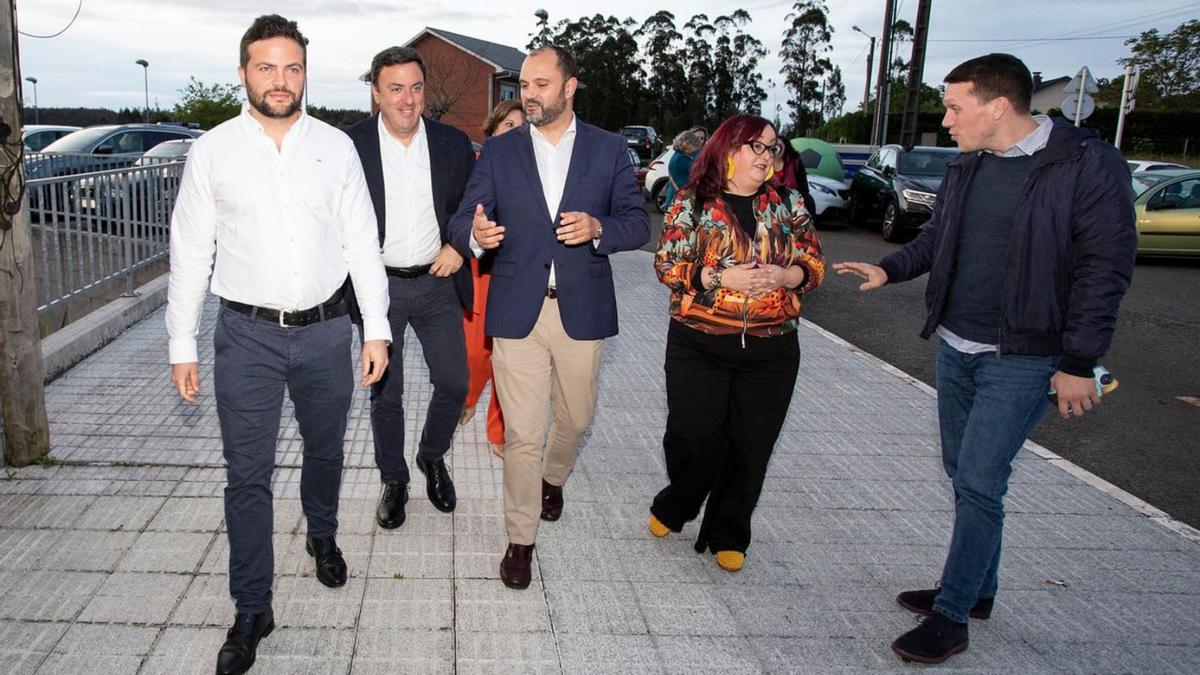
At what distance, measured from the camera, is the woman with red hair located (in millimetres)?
3941

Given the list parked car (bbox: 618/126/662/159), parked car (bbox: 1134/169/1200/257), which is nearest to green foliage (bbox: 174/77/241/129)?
parked car (bbox: 618/126/662/159)

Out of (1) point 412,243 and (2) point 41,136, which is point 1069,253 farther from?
(2) point 41,136

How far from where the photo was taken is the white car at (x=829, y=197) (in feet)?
64.6

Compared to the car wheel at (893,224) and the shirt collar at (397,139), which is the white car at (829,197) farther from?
the shirt collar at (397,139)

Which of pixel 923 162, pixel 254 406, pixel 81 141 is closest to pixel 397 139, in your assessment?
pixel 254 406

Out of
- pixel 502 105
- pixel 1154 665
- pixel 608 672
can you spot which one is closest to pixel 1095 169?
pixel 1154 665

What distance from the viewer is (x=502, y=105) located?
5848 mm

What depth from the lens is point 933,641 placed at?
353cm

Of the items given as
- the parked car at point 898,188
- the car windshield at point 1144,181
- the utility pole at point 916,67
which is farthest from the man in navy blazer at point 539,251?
the utility pole at point 916,67

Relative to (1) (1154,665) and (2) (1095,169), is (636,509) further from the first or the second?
(2) (1095,169)

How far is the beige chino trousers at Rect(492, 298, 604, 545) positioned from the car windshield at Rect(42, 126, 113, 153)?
17.8 metres

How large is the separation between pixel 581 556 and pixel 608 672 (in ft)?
3.15

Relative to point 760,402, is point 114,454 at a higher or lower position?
lower

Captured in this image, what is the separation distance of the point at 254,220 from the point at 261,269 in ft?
0.55
